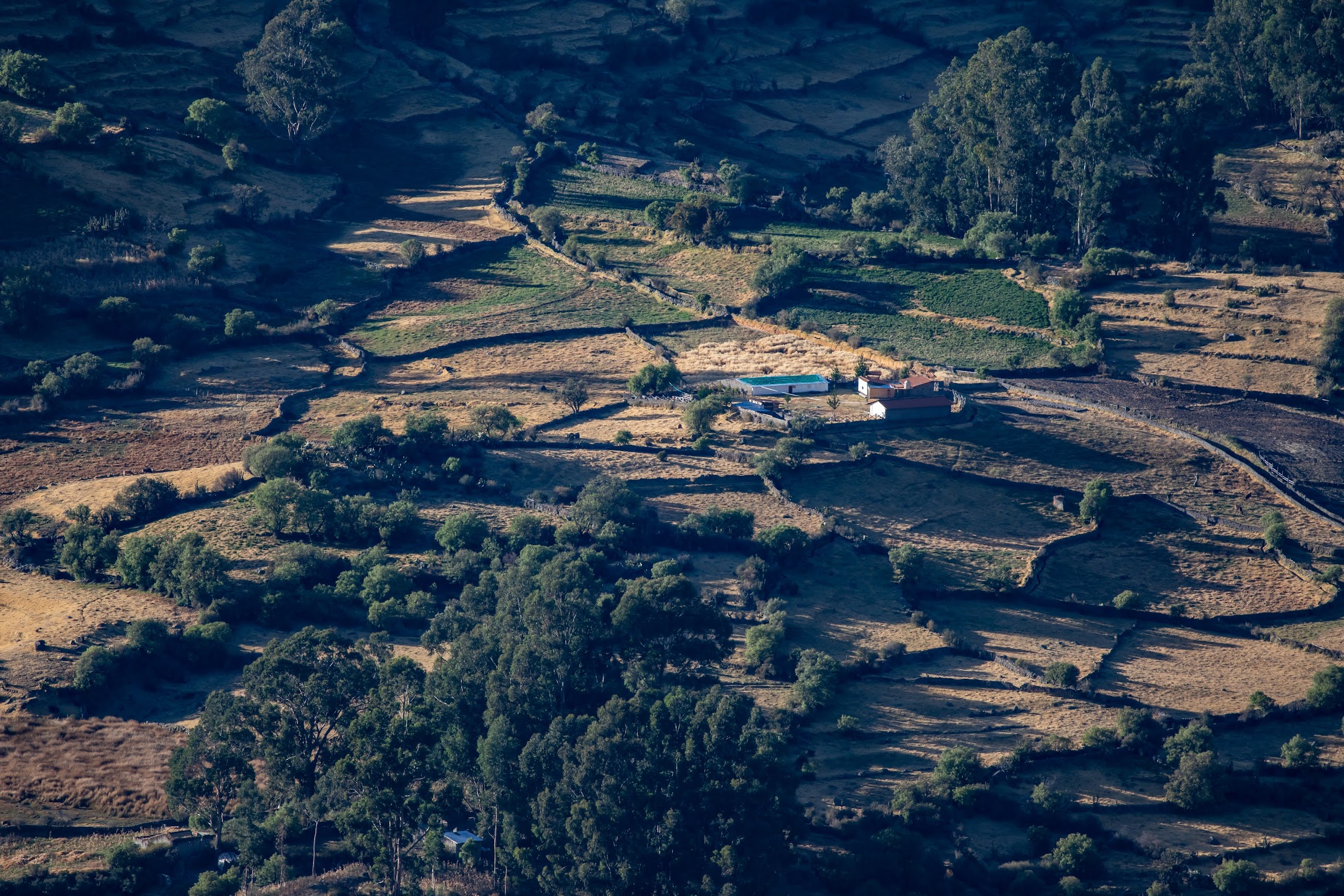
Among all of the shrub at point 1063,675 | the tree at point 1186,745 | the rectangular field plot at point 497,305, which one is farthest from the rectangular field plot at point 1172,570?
the rectangular field plot at point 497,305

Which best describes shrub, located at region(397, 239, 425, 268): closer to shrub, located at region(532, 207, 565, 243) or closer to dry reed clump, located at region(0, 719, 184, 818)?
shrub, located at region(532, 207, 565, 243)

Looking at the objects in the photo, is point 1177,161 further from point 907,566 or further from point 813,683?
point 813,683

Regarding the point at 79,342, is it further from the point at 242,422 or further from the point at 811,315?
the point at 811,315

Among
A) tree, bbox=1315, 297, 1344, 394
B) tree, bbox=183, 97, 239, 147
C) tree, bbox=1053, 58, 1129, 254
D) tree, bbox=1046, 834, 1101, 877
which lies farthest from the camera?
tree, bbox=183, 97, 239, 147

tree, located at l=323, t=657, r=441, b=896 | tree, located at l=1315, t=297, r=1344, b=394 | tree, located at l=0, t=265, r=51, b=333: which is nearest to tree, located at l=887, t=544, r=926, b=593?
tree, located at l=323, t=657, r=441, b=896

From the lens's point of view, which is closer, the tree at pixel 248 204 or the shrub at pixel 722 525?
the shrub at pixel 722 525

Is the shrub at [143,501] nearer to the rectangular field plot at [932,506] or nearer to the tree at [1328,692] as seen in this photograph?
the rectangular field plot at [932,506]

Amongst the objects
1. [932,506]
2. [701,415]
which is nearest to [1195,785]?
[932,506]
